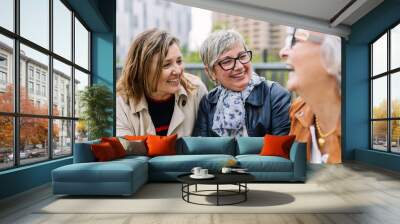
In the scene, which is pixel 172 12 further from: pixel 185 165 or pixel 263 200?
pixel 263 200

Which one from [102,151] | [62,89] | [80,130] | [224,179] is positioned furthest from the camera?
[80,130]

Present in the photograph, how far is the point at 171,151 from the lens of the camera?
6801mm

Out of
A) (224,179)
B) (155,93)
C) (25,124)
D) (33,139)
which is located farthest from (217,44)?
(224,179)

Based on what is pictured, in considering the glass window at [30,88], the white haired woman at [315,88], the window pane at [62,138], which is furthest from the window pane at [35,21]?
the white haired woman at [315,88]

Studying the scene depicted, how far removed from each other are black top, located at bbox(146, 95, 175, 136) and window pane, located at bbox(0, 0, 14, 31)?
365cm

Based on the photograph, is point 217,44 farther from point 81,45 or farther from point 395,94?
point 395,94

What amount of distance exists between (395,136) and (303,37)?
2.84 metres

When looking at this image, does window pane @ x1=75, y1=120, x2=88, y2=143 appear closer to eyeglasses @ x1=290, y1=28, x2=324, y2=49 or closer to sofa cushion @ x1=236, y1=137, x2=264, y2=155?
sofa cushion @ x1=236, y1=137, x2=264, y2=155

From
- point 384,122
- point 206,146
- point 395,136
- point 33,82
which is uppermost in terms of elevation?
point 33,82

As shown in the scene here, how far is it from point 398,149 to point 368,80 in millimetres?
2095

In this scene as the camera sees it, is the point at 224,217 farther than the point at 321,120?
No

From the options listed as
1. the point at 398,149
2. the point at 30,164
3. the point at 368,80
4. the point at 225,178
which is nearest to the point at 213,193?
the point at 225,178

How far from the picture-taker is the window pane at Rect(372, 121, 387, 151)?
27.6ft

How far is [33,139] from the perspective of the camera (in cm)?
576
